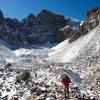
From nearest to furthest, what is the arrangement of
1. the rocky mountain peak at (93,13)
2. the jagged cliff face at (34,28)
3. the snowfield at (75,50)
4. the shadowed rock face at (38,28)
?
the snowfield at (75,50), the rocky mountain peak at (93,13), the shadowed rock face at (38,28), the jagged cliff face at (34,28)

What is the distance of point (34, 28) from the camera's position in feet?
492

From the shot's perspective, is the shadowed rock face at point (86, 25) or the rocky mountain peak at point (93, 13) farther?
the rocky mountain peak at point (93, 13)

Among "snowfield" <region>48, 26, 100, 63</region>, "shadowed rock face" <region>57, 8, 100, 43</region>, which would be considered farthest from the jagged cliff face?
"snowfield" <region>48, 26, 100, 63</region>

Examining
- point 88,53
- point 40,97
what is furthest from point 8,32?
point 40,97

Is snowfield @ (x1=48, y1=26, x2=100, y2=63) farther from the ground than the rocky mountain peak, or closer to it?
closer to it

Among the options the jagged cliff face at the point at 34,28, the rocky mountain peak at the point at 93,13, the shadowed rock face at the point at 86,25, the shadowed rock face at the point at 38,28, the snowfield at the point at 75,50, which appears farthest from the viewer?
the jagged cliff face at the point at 34,28

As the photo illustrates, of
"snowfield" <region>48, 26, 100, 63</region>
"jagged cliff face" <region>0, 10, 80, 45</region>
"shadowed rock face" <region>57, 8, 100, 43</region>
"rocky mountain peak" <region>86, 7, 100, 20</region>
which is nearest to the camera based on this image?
"snowfield" <region>48, 26, 100, 63</region>

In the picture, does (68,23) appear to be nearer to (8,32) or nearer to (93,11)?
(8,32)

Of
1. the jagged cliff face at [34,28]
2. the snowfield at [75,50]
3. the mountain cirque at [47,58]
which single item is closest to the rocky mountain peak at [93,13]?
the mountain cirque at [47,58]

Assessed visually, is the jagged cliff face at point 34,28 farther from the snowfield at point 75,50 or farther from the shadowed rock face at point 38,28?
the snowfield at point 75,50

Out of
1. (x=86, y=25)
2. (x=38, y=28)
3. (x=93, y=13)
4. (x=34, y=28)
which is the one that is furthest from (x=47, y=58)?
(x=38, y=28)

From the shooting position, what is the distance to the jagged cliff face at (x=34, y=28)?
13362 cm

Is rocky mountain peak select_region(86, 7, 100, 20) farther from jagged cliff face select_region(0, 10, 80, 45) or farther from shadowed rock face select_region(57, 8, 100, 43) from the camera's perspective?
jagged cliff face select_region(0, 10, 80, 45)

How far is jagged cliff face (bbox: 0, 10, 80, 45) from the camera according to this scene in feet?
438
